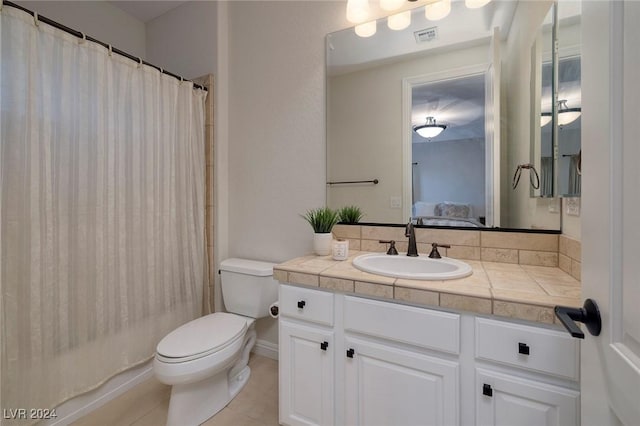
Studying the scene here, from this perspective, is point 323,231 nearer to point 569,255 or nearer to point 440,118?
point 440,118

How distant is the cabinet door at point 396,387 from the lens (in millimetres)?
950

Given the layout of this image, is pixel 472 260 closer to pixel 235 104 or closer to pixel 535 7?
pixel 535 7

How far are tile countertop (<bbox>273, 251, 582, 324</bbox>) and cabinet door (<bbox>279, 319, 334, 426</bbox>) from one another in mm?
227

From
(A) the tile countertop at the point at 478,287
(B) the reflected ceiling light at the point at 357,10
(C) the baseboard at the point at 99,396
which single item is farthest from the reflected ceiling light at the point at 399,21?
(C) the baseboard at the point at 99,396

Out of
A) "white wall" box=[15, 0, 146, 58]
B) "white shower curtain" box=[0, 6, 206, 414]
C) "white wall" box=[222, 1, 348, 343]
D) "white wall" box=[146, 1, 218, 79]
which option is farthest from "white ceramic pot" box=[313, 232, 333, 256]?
"white wall" box=[15, 0, 146, 58]

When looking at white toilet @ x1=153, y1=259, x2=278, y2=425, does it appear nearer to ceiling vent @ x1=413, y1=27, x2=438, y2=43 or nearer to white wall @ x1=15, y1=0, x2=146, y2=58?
ceiling vent @ x1=413, y1=27, x2=438, y2=43

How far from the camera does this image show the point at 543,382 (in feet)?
2.72

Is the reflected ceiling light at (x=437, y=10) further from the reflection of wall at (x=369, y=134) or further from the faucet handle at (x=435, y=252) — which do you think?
the faucet handle at (x=435, y=252)

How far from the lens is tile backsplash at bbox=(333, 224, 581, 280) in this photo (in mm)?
1165

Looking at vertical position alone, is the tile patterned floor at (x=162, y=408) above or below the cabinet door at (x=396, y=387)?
below

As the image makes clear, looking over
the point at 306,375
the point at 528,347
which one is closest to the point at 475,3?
the point at 528,347

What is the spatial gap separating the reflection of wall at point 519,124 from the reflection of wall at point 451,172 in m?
0.11

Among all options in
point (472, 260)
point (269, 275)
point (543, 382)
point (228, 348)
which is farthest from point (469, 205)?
point (228, 348)

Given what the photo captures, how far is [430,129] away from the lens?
1494mm
